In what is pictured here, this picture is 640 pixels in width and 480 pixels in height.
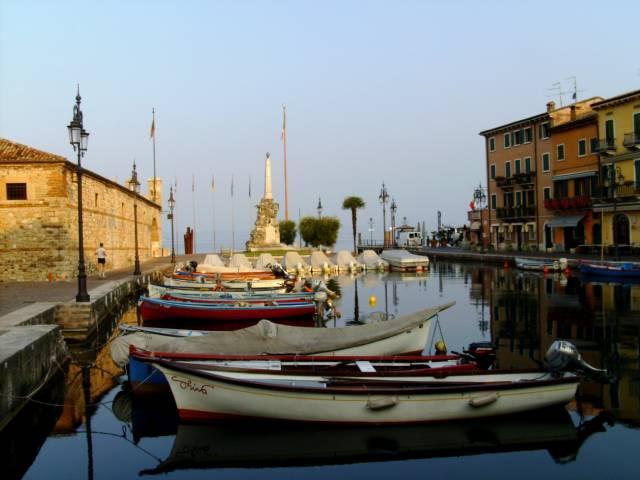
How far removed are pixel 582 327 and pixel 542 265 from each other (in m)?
23.1

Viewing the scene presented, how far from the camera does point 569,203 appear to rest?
51.3 metres

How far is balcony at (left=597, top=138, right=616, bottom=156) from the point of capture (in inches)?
1818

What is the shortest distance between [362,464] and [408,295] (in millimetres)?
23410

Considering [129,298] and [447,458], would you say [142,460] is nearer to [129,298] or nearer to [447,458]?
[447,458]

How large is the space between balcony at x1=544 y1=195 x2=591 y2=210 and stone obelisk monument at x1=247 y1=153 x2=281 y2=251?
28493mm

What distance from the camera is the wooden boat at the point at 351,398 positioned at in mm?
9391

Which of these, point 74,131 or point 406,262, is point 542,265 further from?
point 74,131

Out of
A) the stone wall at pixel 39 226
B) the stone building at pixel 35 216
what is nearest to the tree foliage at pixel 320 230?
the stone wall at pixel 39 226

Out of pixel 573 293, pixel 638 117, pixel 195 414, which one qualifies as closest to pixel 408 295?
pixel 573 293

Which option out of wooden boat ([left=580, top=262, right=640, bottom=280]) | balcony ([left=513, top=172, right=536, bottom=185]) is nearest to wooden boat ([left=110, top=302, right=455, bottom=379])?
wooden boat ([left=580, top=262, right=640, bottom=280])

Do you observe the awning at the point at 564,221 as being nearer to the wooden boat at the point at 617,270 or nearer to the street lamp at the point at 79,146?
the wooden boat at the point at 617,270

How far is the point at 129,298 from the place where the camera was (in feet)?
91.0

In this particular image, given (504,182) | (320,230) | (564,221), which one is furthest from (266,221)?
(564,221)

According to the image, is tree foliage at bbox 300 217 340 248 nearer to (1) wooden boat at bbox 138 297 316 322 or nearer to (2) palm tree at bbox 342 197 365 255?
(2) palm tree at bbox 342 197 365 255
